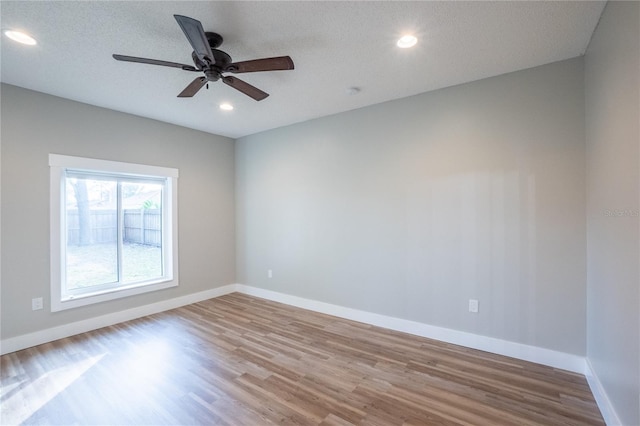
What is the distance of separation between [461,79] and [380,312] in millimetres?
2678

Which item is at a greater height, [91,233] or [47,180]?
[47,180]

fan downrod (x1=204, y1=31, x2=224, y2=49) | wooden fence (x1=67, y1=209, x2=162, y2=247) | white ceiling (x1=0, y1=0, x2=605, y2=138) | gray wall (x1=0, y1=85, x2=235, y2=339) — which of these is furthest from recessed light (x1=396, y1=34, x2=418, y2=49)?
wooden fence (x1=67, y1=209, x2=162, y2=247)

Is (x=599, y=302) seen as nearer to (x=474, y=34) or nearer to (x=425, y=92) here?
(x=474, y=34)

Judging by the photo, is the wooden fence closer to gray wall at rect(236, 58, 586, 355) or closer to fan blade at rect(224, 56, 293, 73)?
gray wall at rect(236, 58, 586, 355)

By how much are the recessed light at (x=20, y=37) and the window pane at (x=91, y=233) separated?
1682 millimetres

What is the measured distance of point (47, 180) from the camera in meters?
3.09

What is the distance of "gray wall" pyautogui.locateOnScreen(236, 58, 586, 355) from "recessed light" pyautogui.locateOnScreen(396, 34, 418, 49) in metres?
0.99

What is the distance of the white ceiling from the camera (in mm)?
1833

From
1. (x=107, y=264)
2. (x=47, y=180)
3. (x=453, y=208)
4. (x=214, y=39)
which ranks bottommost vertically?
(x=107, y=264)

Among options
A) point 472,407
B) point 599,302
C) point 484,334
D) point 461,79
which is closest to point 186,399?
point 472,407

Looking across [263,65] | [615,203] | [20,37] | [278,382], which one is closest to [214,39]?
[263,65]

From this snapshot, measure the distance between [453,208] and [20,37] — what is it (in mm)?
3890

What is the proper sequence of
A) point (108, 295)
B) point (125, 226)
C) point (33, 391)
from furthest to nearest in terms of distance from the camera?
point (125, 226) < point (108, 295) < point (33, 391)

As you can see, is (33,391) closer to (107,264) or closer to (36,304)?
(36,304)
